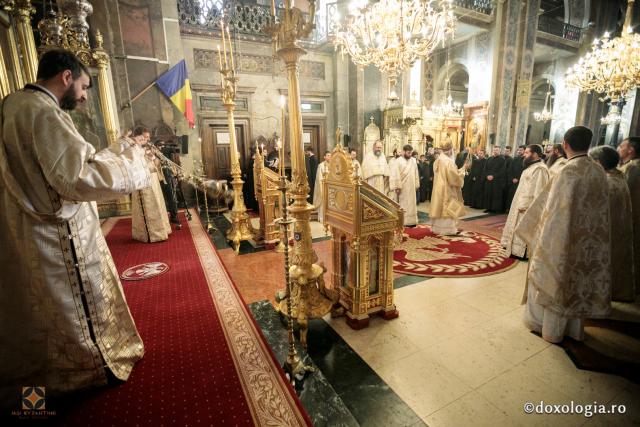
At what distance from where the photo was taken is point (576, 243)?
2529 mm

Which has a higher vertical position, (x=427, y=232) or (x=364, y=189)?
(x=364, y=189)

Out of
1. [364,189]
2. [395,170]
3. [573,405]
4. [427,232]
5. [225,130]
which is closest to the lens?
[573,405]

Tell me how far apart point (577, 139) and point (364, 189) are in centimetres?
179

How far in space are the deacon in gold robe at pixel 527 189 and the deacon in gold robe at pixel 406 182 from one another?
2.19 metres

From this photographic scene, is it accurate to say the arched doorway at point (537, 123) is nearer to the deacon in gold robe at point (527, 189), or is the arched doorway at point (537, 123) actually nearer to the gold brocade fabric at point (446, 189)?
the gold brocade fabric at point (446, 189)

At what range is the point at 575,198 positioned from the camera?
248 cm

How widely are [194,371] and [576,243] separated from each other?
3194mm

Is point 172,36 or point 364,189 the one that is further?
point 172,36

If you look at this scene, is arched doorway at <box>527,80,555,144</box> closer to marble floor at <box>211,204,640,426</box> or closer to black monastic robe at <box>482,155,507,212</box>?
black monastic robe at <box>482,155,507,212</box>

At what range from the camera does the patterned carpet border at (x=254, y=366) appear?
1.78 metres

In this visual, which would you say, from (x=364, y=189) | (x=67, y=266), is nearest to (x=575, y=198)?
(x=364, y=189)

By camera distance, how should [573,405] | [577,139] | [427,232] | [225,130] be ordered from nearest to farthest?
[573,405] → [577,139] → [427,232] → [225,130]

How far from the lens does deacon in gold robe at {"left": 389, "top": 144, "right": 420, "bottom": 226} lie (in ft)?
23.2

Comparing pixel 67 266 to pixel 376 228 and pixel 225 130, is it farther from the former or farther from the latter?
Result: pixel 225 130
